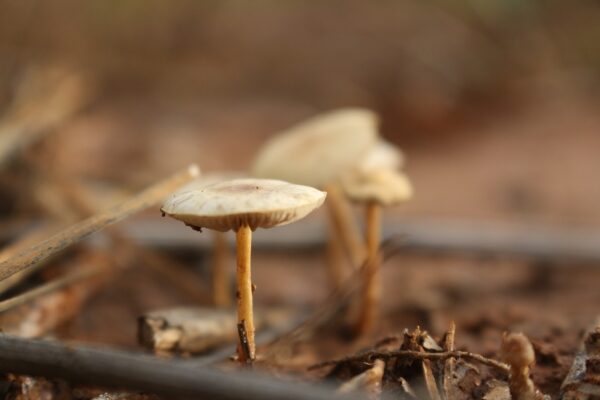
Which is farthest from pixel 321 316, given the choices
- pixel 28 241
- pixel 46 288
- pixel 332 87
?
pixel 332 87

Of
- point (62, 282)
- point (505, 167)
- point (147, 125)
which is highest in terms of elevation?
point (147, 125)

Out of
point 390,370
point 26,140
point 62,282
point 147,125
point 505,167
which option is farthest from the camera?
point 147,125

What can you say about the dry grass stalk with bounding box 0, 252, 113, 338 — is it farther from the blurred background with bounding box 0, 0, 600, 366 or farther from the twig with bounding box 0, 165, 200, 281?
the blurred background with bounding box 0, 0, 600, 366

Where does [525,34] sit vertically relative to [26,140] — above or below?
above

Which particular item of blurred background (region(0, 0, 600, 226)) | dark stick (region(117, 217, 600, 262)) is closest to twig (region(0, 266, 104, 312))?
dark stick (region(117, 217, 600, 262))

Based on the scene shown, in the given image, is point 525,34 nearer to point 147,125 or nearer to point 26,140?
point 147,125

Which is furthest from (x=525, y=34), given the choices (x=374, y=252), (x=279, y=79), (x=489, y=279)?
(x=374, y=252)

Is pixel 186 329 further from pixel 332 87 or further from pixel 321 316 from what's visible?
pixel 332 87
